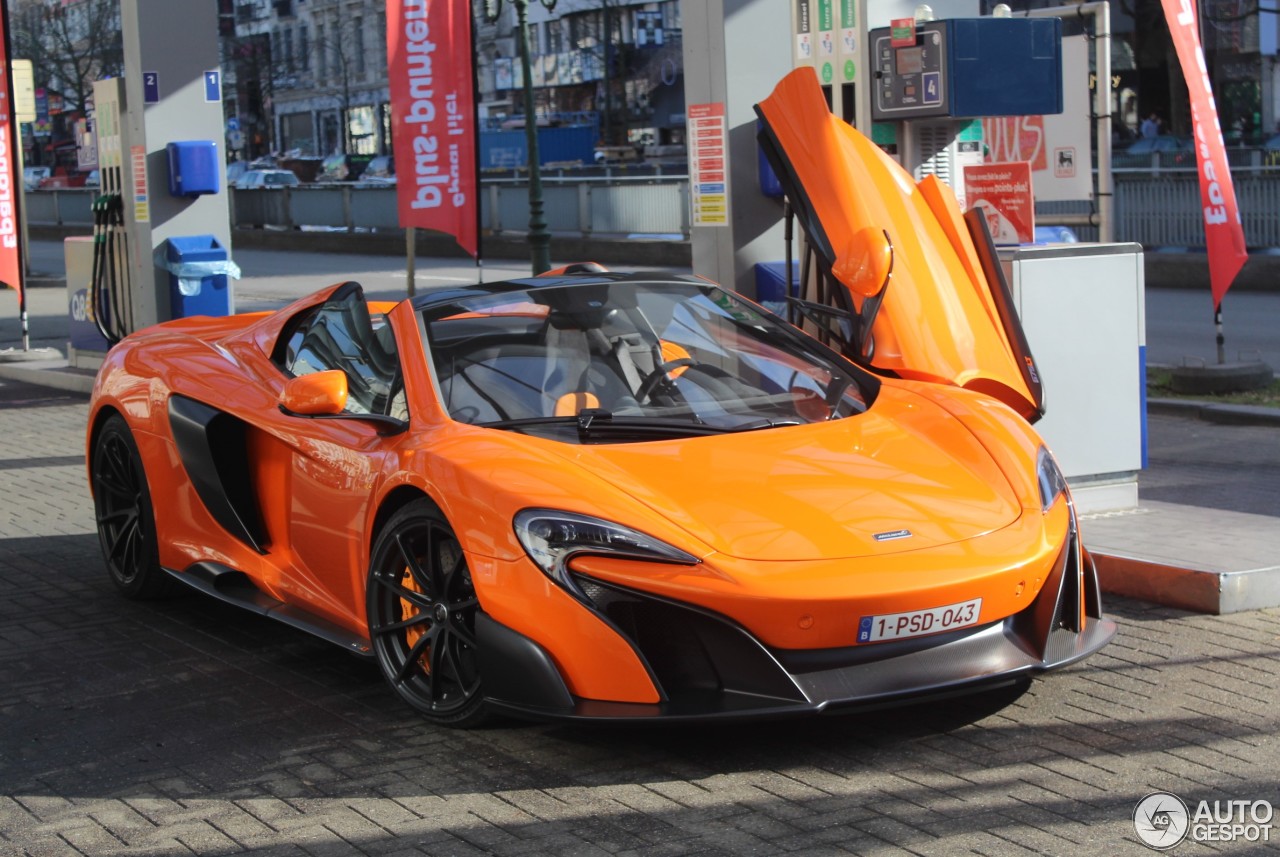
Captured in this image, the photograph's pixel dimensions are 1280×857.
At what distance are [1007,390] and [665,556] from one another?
8.23ft

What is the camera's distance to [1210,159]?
10.8 m

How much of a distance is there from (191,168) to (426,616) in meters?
9.74

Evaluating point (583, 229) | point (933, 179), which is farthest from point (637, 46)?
point (933, 179)

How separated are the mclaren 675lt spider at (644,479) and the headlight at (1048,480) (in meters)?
0.01

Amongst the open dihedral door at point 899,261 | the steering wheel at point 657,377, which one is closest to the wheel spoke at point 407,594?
the steering wheel at point 657,377

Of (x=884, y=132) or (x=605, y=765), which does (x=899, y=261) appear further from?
(x=605, y=765)

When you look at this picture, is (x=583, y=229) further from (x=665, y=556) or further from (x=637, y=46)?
(x=637, y=46)

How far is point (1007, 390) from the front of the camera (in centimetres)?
639

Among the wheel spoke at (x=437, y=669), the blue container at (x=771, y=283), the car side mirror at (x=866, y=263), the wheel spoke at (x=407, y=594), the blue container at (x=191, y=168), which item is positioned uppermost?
the blue container at (x=191, y=168)

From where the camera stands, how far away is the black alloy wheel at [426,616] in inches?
188

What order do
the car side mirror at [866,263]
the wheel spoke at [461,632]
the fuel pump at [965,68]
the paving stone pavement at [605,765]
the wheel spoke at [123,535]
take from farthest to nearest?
the fuel pump at [965,68], the wheel spoke at [123,535], the car side mirror at [866,263], the wheel spoke at [461,632], the paving stone pavement at [605,765]

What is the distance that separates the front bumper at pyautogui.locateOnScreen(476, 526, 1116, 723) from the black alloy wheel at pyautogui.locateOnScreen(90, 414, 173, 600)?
2.63m

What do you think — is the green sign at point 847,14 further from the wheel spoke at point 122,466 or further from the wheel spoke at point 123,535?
the wheel spoke at point 123,535

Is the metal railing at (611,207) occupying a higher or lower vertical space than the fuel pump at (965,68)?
lower
